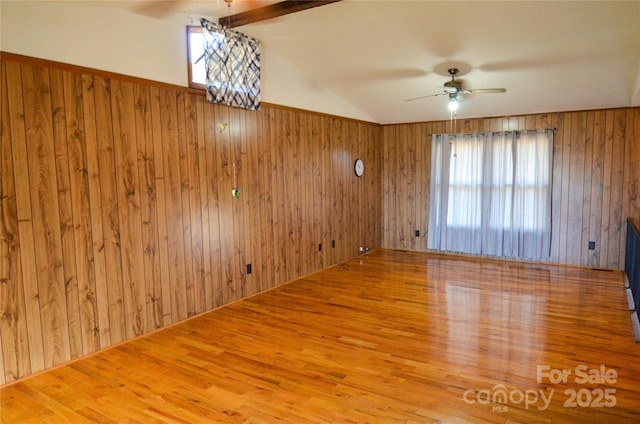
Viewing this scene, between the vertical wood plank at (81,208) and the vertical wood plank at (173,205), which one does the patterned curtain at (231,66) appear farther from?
the vertical wood plank at (81,208)

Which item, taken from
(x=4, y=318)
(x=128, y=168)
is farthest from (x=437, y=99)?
(x=4, y=318)

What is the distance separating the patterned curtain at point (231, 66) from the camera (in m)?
4.12

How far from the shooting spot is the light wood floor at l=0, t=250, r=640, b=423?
251cm

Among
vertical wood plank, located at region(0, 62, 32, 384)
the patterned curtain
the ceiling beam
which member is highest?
the ceiling beam

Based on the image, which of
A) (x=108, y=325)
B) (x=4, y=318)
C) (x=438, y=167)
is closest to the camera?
(x=4, y=318)

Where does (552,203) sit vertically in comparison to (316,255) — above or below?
above

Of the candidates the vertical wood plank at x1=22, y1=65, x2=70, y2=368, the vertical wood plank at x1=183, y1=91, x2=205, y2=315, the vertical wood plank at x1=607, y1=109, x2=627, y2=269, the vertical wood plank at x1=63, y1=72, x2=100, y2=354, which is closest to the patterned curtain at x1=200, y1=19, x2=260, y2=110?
the vertical wood plank at x1=183, y1=91, x2=205, y2=315

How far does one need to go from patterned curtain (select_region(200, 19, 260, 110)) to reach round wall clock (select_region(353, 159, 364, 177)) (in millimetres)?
2438

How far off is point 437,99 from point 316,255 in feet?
9.36

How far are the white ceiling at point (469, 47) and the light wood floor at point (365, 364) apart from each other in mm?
2503

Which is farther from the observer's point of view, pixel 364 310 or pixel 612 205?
pixel 612 205

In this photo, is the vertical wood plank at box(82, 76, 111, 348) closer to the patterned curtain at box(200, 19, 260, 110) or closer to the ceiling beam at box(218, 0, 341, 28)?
the patterned curtain at box(200, 19, 260, 110)

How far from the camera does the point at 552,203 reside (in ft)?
20.0

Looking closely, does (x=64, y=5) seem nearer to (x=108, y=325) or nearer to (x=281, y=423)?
(x=108, y=325)
